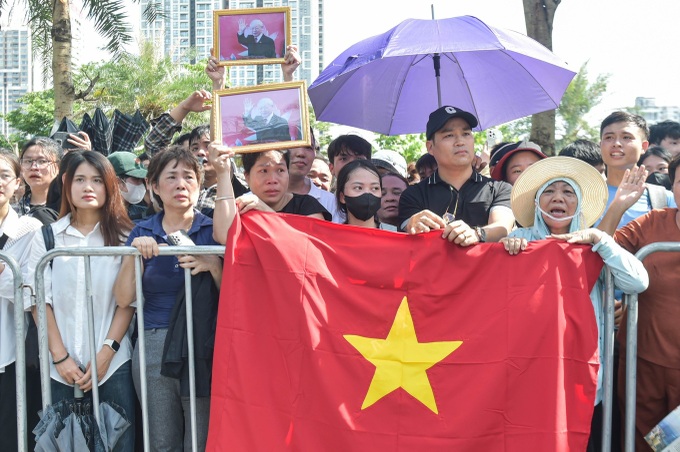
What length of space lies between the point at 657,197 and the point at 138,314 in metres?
3.30

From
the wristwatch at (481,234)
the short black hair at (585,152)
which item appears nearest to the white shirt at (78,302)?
the wristwatch at (481,234)

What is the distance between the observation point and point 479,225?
508 centimetres

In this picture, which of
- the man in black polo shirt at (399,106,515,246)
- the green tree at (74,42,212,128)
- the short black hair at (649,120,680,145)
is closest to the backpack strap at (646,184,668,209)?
the man in black polo shirt at (399,106,515,246)

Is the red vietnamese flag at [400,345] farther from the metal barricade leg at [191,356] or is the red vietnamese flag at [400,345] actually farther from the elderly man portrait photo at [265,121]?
the elderly man portrait photo at [265,121]

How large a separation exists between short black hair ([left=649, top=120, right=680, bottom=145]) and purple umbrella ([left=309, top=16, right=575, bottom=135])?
1382 millimetres

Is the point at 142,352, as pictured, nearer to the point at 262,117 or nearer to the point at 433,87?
the point at 262,117

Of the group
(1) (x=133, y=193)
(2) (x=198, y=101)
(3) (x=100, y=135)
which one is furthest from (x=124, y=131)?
(2) (x=198, y=101)

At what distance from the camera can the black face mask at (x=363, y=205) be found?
4918mm

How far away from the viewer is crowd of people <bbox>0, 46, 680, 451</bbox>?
4.48 m

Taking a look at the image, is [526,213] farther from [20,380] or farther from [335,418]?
[20,380]

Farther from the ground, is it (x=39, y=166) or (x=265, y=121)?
(x=265, y=121)

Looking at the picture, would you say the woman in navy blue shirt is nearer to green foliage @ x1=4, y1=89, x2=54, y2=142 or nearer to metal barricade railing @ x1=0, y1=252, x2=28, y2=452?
metal barricade railing @ x1=0, y1=252, x2=28, y2=452

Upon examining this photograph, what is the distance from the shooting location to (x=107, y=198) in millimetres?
5004

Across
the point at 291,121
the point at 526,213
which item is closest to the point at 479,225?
the point at 526,213
